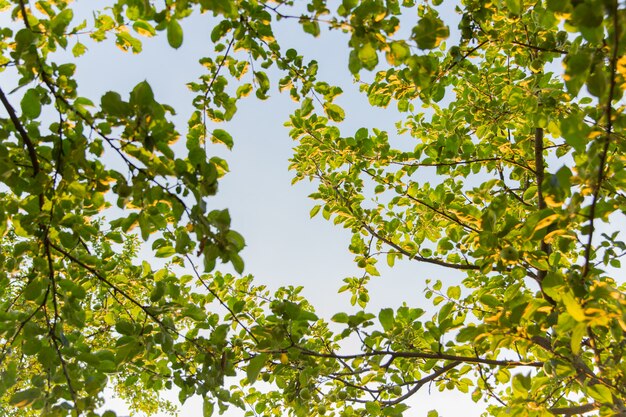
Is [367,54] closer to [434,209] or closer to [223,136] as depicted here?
[223,136]

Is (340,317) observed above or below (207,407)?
above

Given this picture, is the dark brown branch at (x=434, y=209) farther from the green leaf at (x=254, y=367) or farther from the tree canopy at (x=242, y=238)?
the green leaf at (x=254, y=367)

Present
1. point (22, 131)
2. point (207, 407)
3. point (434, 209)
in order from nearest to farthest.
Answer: point (22, 131), point (207, 407), point (434, 209)

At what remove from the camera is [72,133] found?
2033 mm

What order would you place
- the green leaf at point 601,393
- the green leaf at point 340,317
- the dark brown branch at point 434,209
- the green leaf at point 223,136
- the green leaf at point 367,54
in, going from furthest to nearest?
1. the dark brown branch at point 434,209
2. the green leaf at point 340,317
3. the green leaf at point 223,136
4. the green leaf at point 601,393
5. the green leaf at point 367,54

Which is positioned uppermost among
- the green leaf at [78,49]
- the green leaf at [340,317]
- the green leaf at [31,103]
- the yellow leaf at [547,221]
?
the green leaf at [78,49]

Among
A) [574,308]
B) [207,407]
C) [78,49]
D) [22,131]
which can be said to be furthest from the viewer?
[78,49]

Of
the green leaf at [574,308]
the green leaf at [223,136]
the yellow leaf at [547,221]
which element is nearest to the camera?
the green leaf at [574,308]

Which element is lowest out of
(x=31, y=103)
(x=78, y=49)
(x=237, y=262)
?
(x=237, y=262)

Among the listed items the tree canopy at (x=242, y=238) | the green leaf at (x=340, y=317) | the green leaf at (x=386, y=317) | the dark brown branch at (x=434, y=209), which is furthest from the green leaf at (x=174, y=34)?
the dark brown branch at (x=434, y=209)

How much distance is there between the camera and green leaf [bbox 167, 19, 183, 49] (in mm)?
1708

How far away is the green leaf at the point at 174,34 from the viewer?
5.60ft

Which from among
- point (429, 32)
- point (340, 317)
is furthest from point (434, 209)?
point (429, 32)

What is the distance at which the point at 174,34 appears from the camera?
5.64 feet
